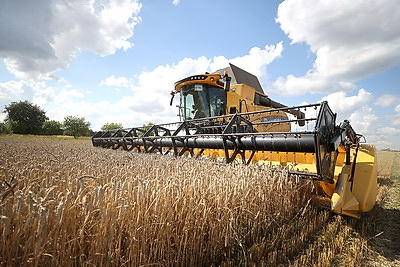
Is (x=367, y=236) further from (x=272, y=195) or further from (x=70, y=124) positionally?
(x=70, y=124)

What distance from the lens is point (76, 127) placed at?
127 ft

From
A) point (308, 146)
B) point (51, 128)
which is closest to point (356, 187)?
point (308, 146)

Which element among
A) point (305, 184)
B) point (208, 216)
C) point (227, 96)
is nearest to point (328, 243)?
point (305, 184)

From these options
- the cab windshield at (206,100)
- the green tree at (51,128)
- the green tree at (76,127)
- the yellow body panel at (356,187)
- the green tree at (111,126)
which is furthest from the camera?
the green tree at (111,126)

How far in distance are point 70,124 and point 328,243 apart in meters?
46.9

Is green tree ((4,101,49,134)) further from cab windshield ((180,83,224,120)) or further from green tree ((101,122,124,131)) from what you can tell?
cab windshield ((180,83,224,120))

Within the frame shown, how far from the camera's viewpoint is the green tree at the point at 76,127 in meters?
38.3

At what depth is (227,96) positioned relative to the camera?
6523mm

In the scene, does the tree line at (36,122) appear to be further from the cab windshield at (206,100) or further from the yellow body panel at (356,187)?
the yellow body panel at (356,187)

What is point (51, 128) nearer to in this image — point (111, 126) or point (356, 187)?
point (111, 126)

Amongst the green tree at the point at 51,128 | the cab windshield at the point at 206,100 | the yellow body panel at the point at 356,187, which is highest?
the green tree at the point at 51,128

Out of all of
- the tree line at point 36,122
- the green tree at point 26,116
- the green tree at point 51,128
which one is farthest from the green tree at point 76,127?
the green tree at point 26,116

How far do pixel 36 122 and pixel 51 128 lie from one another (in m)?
5.39

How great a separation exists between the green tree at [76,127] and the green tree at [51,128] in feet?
11.2
